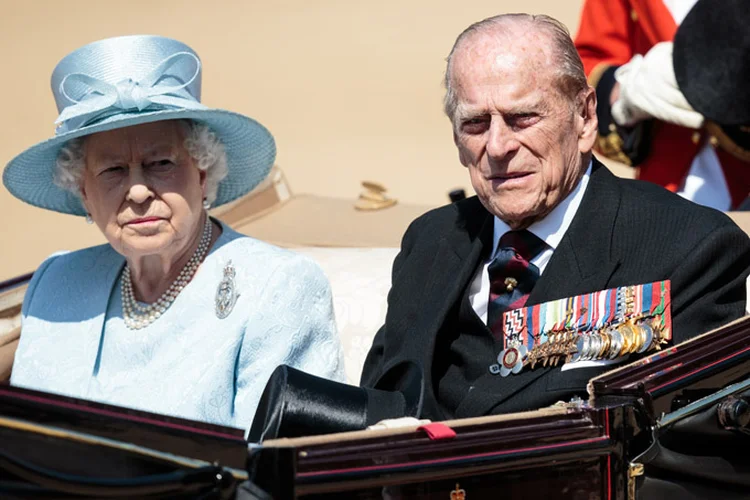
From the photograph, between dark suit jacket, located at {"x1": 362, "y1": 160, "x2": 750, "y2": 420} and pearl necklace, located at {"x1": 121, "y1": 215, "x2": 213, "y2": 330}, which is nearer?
dark suit jacket, located at {"x1": 362, "y1": 160, "x2": 750, "y2": 420}

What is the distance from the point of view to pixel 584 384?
218 centimetres

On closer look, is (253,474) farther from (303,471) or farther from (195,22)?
(195,22)

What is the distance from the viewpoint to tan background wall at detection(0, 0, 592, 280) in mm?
8375

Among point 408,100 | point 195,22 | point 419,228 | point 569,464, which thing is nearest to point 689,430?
point 569,464

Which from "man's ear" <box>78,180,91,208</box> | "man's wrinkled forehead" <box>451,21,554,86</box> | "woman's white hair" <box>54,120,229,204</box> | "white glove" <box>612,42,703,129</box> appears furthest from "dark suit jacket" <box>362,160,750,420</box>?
"white glove" <box>612,42,703,129</box>

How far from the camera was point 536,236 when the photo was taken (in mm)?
2447

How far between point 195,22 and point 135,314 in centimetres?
798

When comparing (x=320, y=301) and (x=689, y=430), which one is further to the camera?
(x=320, y=301)

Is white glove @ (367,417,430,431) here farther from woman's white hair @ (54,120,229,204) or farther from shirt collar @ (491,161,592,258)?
woman's white hair @ (54,120,229,204)

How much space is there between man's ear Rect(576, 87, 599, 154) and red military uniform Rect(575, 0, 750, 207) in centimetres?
141

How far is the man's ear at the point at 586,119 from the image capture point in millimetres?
2434

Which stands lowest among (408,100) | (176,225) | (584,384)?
(584,384)

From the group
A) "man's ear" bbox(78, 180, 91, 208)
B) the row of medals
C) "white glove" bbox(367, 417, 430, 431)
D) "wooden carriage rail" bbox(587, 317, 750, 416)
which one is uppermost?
"man's ear" bbox(78, 180, 91, 208)

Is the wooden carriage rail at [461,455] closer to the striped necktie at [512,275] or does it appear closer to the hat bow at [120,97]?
the striped necktie at [512,275]
